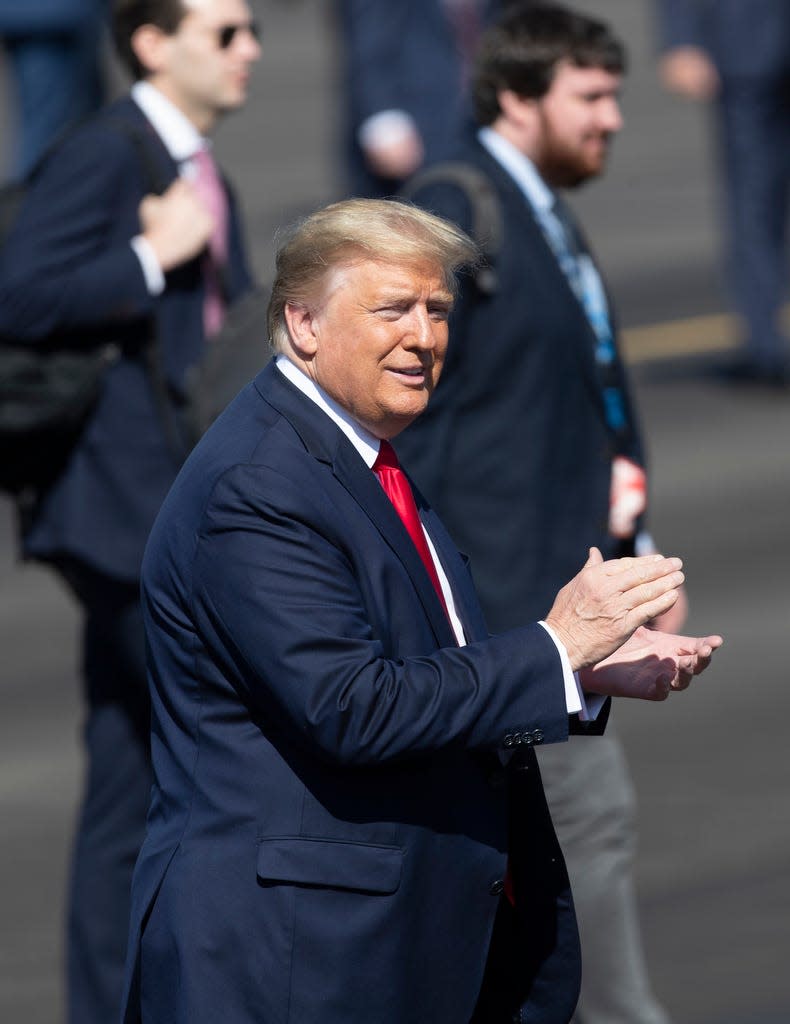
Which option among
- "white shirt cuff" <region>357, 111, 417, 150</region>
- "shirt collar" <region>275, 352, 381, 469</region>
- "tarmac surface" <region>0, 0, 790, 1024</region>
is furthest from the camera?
"white shirt cuff" <region>357, 111, 417, 150</region>

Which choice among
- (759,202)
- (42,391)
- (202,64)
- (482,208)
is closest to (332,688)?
(482,208)

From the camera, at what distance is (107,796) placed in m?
5.39

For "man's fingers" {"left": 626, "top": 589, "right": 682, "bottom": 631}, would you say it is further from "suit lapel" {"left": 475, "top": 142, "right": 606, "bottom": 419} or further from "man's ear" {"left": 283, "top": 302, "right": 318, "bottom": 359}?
"suit lapel" {"left": 475, "top": 142, "right": 606, "bottom": 419}

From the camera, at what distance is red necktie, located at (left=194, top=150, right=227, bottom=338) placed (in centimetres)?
550

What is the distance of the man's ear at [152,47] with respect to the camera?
18.0ft

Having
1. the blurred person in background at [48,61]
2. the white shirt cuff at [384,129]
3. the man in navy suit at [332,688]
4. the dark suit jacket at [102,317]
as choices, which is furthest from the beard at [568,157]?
the blurred person in background at [48,61]

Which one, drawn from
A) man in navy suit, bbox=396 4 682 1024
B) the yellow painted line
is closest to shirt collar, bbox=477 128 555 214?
man in navy suit, bbox=396 4 682 1024

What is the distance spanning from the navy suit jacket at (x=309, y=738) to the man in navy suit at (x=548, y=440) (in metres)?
1.44

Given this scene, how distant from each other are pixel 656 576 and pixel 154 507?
2.07m

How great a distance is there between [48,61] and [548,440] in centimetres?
809

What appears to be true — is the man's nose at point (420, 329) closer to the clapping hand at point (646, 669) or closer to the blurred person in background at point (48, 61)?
the clapping hand at point (646, 669)

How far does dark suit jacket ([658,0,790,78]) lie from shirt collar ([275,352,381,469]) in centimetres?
789

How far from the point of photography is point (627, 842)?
16.4 ft

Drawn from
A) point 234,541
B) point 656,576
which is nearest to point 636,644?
point 656,576
